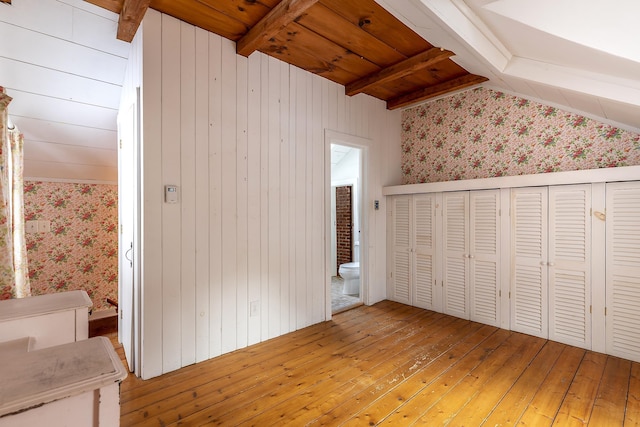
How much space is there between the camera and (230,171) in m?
2.65

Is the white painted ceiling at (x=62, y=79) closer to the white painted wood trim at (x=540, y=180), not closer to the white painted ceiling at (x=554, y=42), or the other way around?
the white painted ceiling at (x=554, y=42)

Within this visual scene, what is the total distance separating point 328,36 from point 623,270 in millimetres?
3080

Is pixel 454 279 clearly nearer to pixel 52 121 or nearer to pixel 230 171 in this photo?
pixel 230 171

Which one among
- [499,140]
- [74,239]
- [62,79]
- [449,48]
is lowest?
[74,239]

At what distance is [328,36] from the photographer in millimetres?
2590

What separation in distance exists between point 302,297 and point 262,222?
91 cm

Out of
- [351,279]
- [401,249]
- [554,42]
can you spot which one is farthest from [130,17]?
[351,279]

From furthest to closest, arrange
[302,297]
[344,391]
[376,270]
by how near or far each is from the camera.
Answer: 1. [376,270]
2. [302,297]
3. [344,391]

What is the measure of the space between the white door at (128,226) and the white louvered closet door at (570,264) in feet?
11.7

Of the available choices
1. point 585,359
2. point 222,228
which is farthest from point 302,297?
point 585,359

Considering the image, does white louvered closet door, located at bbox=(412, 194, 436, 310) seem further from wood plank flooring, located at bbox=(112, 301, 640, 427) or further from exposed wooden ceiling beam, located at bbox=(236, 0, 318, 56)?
exposed wooden ceiling beam, located at bbox=(236, 0, 318, 56)

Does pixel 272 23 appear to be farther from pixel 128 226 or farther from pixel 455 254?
pixel 455 254

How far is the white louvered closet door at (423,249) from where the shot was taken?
3.72 metres

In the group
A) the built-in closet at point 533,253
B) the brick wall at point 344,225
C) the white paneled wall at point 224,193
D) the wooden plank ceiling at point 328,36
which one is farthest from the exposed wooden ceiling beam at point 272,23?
the brick wall at point 344,225
